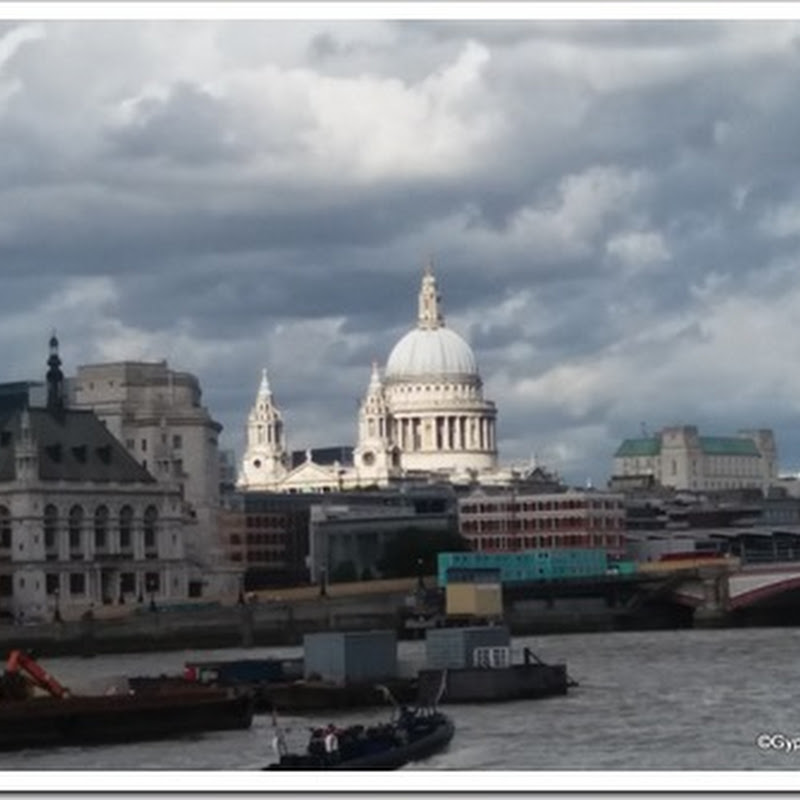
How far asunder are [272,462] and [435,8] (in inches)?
3694

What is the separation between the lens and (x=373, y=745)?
85.1ft

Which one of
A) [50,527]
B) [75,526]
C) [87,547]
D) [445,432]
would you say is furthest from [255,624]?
[445,432]

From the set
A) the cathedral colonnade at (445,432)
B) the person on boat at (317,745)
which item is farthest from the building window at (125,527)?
the person on boat at (317,745)

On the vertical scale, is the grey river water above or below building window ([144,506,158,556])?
below

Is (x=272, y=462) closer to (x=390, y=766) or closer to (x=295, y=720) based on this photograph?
(x=295, y=720)

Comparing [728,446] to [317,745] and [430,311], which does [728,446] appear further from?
[317,745]

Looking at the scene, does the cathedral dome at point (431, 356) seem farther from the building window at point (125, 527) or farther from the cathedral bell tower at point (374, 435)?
the building window at point (125, 527)

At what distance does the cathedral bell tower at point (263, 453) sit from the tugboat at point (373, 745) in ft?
266

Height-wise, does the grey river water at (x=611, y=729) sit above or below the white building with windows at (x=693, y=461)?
below

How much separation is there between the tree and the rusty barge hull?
46029 millimetres

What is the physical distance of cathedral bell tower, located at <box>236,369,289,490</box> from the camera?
110 meters

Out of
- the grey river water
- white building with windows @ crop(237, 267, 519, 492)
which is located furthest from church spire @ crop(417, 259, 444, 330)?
the grey river water

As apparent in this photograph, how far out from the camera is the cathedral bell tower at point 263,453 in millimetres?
110375

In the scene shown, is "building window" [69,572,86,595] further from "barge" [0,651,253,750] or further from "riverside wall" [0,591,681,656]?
"barge" [0,651,253,750]
